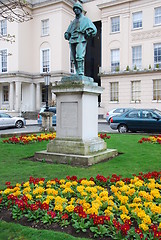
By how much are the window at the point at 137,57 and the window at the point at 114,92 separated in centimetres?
299

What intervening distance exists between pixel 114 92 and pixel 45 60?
1126 cm

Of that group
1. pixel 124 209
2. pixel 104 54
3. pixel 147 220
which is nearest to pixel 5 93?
pixel 104 54

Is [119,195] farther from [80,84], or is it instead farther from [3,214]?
[80,84]

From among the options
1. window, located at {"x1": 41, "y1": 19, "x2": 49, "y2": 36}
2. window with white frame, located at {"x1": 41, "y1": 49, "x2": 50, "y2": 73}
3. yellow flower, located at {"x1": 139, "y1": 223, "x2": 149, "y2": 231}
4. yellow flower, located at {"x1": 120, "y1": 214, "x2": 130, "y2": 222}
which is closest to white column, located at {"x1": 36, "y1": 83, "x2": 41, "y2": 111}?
window with white frame, located at {"x1": 41, "y1": 49, "x2": 50, "y2": 73}

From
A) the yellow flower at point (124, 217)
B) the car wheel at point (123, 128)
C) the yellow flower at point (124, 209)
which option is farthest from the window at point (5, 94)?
the yellow flower at point (124, 217)

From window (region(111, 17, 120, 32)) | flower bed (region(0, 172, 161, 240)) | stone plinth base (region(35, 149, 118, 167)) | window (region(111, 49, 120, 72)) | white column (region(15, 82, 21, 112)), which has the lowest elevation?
flower bed (region(0, 172, 161, 240))

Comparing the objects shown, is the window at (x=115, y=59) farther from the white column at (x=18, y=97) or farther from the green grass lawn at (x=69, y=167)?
the green grass lawn at (x=69, y=167)

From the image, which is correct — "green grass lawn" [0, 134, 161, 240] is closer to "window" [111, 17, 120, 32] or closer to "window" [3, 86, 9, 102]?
"window" [111, 17, 120, 32]

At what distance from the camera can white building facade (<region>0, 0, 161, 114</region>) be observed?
3039 cm

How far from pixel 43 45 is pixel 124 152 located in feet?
103

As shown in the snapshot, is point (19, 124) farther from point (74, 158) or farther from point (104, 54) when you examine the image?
point (74, 158)

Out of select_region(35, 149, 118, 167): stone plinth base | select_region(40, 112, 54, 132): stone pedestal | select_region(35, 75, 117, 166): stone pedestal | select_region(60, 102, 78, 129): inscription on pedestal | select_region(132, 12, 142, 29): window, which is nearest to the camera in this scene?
select_region(35, 149, 118, 167): stone plinth base

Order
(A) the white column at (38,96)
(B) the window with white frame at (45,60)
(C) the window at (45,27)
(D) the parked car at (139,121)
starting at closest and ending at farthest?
(D) the parked car at (139,121) < (C) the window at (45,27) < (B) the window with white frame at (45,60) < (A) the white column at (38,96)

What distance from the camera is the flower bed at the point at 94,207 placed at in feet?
10.8
